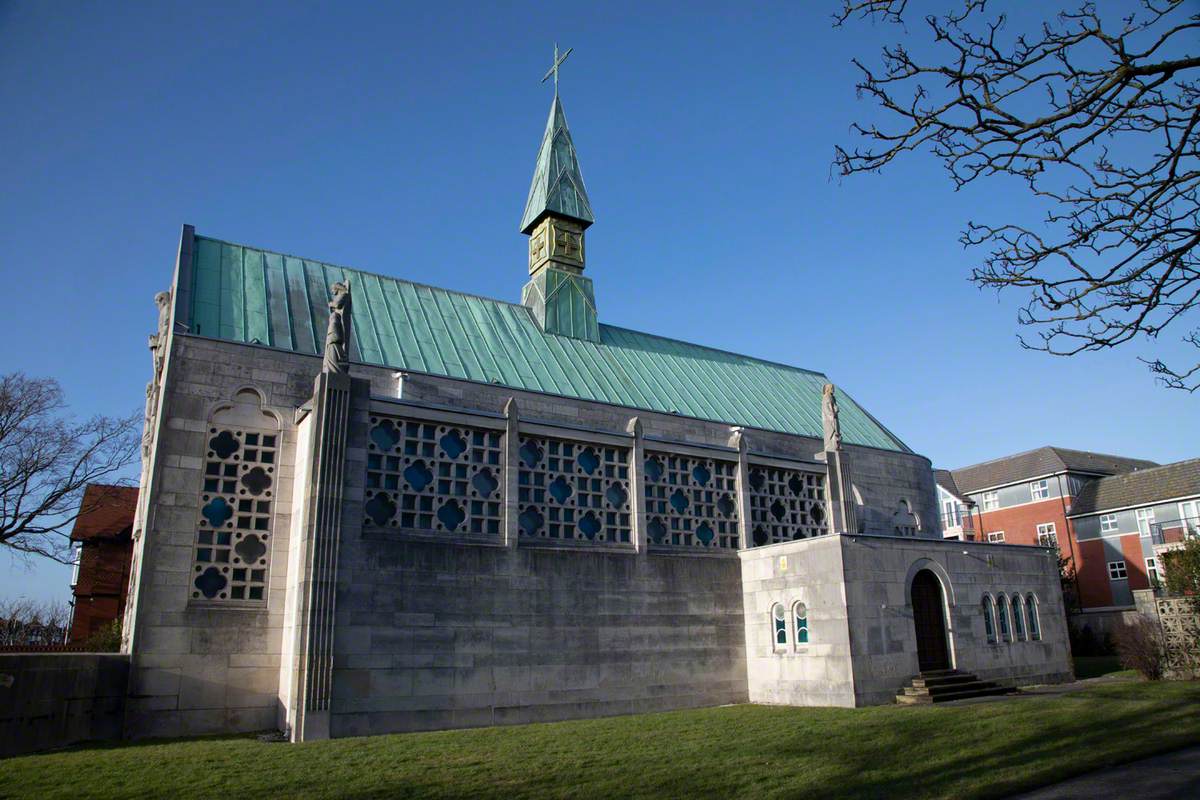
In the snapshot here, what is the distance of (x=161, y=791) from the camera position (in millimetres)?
11078

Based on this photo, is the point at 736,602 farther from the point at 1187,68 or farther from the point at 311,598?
the point at 1187,68

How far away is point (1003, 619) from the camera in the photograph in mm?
24156

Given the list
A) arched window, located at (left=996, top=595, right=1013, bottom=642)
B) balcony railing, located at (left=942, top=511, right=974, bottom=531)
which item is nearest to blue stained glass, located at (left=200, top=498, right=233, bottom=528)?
arched window, located at (left=996, top=595, right=1013, bottom=642)

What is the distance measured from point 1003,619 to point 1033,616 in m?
1.43

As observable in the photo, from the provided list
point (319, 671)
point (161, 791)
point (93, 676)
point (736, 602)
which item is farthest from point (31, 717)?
point (736, 602)

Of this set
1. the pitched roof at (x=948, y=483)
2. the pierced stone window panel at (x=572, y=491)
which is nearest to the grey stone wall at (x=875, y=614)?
the pierced stone window panel at (x=572, y=491)

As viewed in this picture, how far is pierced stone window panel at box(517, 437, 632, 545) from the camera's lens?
862 inches

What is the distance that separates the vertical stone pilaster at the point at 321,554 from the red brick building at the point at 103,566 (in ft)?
81.1

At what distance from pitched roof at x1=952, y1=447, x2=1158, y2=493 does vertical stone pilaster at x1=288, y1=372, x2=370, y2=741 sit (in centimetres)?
4480

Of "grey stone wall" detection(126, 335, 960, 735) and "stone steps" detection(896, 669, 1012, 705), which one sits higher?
"grey stone wall" detection(126, 335, 960, 735)

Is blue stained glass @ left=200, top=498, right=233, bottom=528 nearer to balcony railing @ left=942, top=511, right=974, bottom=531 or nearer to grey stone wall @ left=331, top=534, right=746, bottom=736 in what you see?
grey stone wall @ left=331, top=534, right=746, bottom=736

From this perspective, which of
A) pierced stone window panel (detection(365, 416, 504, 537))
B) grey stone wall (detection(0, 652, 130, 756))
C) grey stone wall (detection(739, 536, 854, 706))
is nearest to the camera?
grey stone wall (detection(0, 652, 130, 756))

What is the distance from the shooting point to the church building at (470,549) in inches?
716

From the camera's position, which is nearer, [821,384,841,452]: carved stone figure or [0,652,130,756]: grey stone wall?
[0,652,130,756]: grey stone wall
